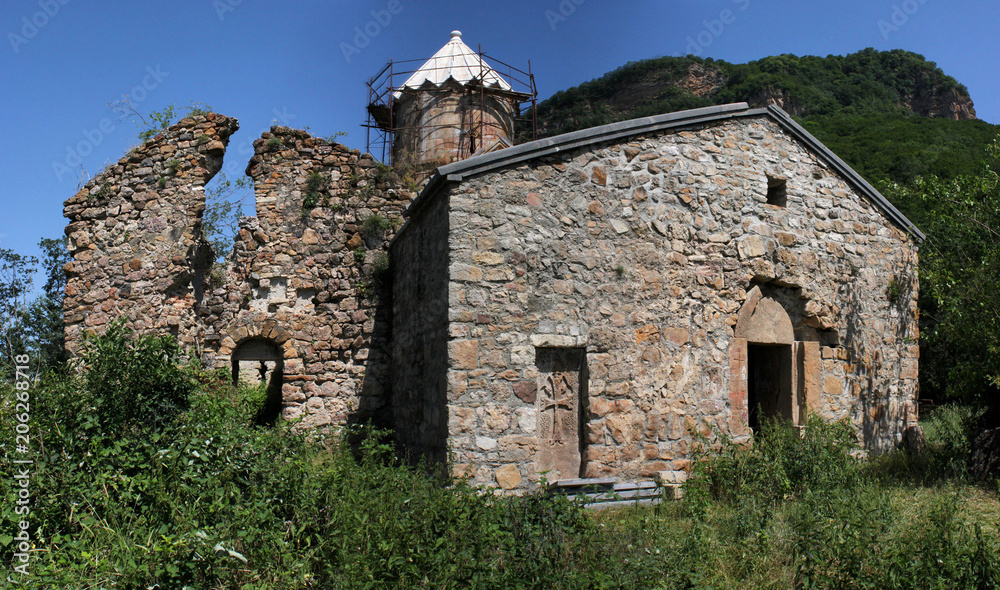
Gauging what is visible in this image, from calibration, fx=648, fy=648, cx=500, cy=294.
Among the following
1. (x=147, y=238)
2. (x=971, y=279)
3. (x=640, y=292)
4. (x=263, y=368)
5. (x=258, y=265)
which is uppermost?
(x=147, y=238)

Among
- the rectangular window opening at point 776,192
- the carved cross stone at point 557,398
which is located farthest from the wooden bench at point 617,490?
the rectangular window opening at point 776,192

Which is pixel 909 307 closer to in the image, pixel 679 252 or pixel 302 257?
pixel 679 252

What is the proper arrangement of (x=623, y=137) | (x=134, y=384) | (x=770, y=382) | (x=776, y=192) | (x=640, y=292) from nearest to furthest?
1. (x=134, y=384)
2. (x=640, y=292)
3. (x=623, y=137)
4. (x=776, y=192)
5. (x=770, y=382)

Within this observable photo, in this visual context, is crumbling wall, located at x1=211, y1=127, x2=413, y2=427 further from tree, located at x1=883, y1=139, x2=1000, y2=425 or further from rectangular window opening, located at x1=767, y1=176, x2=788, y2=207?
tree, located at x1=883, y1=139, x2=1000, y2=425

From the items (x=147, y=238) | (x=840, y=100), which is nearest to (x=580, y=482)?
(x=147, y=238)

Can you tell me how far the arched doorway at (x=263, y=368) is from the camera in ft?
33.4

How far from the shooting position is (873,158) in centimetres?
2178

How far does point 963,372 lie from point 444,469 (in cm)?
626

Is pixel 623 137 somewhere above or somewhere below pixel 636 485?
above

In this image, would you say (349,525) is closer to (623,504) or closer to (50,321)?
(623,504)

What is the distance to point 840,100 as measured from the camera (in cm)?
3216

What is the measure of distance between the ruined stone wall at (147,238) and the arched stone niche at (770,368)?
773 centimetres

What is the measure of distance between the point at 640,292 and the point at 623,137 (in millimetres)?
1839

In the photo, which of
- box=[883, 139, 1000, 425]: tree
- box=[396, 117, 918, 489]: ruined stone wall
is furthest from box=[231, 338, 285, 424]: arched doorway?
box=[883, 139, 1000, 425]: tree
